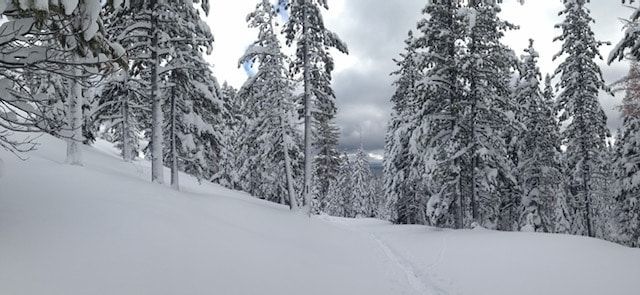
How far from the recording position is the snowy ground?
5438mm

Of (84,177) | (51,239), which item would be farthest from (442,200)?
(51,239)

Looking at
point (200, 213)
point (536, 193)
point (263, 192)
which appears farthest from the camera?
point (263, 192)

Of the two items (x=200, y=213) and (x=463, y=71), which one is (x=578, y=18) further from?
(x=200, y=213)

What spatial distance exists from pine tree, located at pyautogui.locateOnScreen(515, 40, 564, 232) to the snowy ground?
13.4 metres

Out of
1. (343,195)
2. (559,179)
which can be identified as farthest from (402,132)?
(343,195)

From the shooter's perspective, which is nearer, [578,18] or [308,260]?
[308,260]

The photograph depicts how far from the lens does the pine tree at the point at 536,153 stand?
25.0 meters

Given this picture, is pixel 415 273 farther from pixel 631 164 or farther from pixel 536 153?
pixel 536 153

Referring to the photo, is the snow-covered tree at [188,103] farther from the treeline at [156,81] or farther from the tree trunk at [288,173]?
the tree trunk at [288,173]

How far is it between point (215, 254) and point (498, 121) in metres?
14.6

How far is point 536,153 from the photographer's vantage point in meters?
25.2

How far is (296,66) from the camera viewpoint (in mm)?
19297

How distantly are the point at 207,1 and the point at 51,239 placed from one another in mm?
11104

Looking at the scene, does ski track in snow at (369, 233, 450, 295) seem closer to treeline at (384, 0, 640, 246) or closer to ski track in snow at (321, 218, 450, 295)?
ski track in snow at (321, 218, 450, 295)
